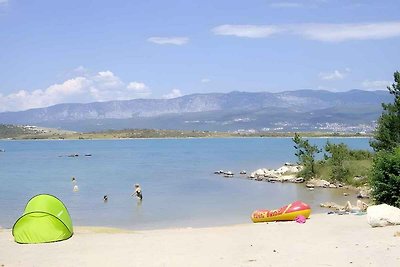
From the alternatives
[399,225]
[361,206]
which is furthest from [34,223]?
[361,206]

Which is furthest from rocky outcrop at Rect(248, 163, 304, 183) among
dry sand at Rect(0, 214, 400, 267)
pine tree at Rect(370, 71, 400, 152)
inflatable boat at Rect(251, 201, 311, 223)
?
dry sand at Rect(0, 214, 400, 267)

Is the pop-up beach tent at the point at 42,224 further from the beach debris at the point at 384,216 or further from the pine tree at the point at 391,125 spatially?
the pine tree at the point at 391,125

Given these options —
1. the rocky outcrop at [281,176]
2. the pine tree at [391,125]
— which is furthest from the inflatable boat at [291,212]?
the rocky outcrop at [281,176]

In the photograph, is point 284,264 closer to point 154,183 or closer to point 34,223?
point 34,223

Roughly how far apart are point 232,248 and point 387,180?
27.7 ft

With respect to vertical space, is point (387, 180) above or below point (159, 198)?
above

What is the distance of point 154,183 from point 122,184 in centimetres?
289

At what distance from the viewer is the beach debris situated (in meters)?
17.2

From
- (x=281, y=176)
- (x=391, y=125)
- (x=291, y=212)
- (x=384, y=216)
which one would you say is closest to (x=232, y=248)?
(x=384, y=216)

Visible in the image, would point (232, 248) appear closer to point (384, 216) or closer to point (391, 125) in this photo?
point (384, 216)

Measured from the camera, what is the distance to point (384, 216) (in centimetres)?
1728

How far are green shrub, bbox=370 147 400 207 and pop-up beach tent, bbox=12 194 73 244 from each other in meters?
11.4

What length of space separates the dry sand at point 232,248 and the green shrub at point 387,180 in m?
2.18

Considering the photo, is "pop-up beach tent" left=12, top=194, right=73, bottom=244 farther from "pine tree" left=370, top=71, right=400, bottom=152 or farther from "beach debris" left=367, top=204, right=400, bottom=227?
"pine tree" left=370, top=71, right=400, bottom=152
